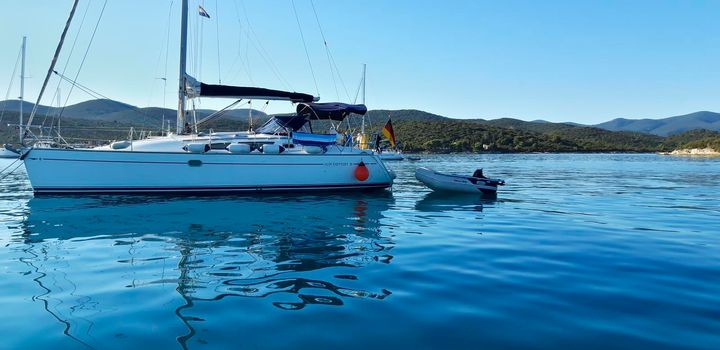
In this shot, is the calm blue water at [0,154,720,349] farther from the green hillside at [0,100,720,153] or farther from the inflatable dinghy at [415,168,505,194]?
the green hillside at [0,100,720,153]

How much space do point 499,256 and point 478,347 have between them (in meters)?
4.23

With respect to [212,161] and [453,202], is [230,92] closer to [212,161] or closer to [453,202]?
[212,161]

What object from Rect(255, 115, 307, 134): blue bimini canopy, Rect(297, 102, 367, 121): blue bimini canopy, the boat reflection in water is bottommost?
the boat reflection in water

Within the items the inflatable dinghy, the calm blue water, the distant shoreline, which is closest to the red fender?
the inflatable dinghy

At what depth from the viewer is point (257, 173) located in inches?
727

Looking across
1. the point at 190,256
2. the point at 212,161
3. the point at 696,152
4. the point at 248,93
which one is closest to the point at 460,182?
the point at 248,93

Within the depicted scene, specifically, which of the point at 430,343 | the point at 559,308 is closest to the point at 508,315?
the point at 559,308

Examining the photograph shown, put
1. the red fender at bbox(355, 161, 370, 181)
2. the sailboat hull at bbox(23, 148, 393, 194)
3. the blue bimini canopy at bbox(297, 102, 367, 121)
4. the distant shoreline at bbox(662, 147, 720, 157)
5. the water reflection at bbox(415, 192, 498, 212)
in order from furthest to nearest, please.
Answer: the distant shoreline at bbox(662, 147, 720, 157) < the blue bimini canopy at bbox(297, 102, 367, 121) < the red fender at bbox(355, 161, 370, 181) < the sailboat hull at bbox(23, 148, 393, 194) < the water reflection at bbox(415, 192, 498, 212)

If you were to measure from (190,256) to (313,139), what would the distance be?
1169cm

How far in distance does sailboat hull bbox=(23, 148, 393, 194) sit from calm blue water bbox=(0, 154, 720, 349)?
3201mm

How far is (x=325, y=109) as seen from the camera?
2055 cm

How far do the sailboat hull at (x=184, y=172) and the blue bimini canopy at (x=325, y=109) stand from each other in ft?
7.12

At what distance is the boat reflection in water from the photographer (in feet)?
18.6

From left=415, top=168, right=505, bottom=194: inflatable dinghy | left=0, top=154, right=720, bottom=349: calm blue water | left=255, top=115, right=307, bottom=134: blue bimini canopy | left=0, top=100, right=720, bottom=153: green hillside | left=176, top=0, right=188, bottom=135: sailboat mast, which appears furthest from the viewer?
left=0, top=100, right=720, bottom=153: green hillside
